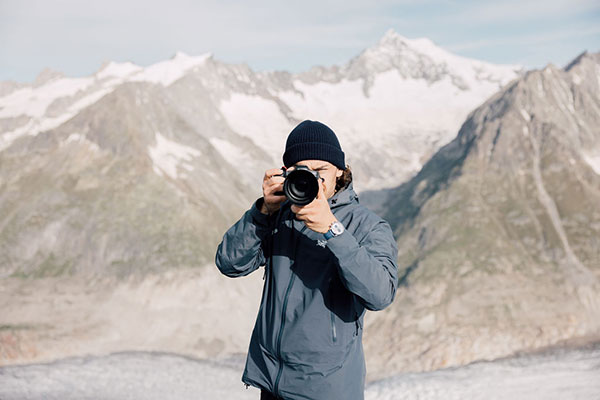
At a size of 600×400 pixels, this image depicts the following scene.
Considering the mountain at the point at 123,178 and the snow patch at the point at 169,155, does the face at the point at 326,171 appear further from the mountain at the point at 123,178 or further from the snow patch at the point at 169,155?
the snow patch at the point at 169,155

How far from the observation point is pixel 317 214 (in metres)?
3.31

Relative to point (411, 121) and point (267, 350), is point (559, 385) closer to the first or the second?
point (267, 350)

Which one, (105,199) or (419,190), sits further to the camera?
(419,190)

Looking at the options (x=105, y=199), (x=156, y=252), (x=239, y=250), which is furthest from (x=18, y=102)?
(x=239, y=250)

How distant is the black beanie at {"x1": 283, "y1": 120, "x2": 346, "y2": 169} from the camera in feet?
13.0

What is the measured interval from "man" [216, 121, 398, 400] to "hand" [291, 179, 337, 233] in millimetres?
162

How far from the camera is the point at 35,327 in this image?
42.7 metres

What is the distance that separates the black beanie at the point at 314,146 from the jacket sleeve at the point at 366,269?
2.52ft

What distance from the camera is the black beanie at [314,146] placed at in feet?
13.0

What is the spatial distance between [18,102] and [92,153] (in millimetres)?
67040

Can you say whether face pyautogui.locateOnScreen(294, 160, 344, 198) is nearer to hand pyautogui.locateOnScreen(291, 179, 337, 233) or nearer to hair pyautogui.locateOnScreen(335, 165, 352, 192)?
hair pyautogui.locateOnScreen(335, 165, 352, 192)

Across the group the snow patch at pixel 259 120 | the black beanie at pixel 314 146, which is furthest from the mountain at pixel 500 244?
the black beanie at pixel 314 146

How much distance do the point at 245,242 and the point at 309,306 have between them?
2.19 ft

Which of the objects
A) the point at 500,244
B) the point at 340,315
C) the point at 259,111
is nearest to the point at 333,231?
the point at 340,315
